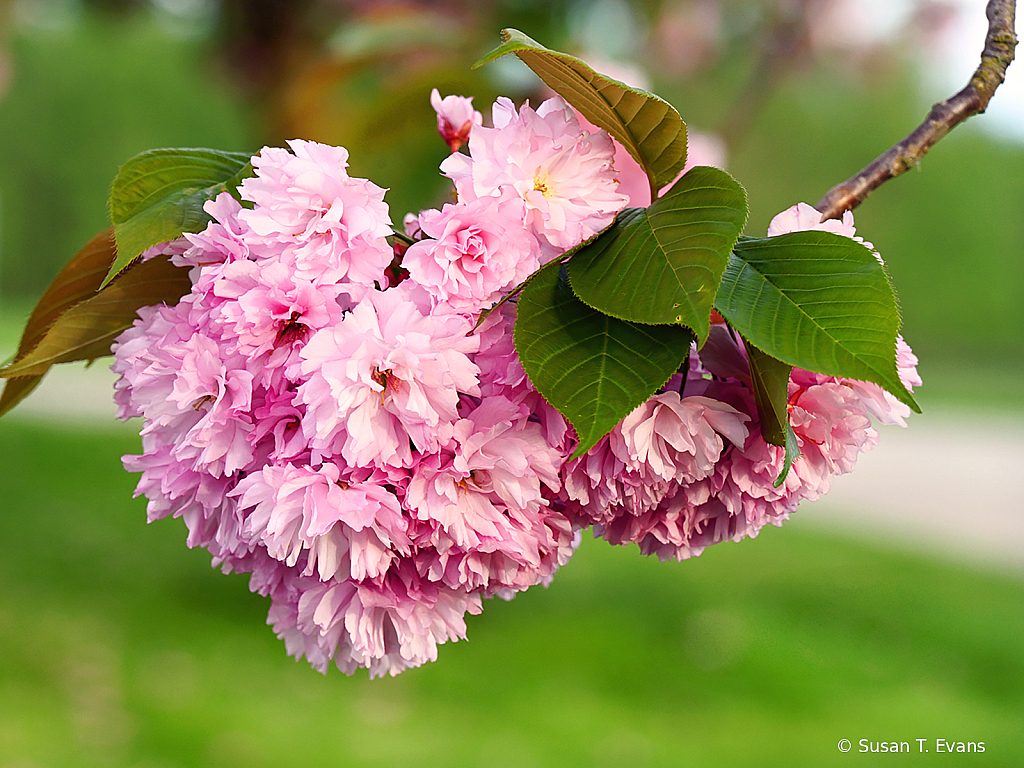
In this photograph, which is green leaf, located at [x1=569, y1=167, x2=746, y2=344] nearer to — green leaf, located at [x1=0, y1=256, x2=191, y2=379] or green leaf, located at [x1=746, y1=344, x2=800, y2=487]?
green leaf, located at [x1=746, y1=344, x2=800, y2=487]

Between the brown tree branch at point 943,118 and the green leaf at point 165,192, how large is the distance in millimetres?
395

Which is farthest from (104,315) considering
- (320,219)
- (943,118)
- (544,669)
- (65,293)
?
(544,669)

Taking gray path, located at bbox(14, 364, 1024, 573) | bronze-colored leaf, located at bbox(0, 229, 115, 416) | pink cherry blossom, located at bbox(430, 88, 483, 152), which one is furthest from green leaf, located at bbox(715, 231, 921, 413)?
gray path, located at bbox(14, 364, 1024, 573)

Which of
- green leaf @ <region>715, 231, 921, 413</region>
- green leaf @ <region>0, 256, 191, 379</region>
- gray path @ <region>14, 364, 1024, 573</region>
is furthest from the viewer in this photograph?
gray path @ <region>14, 364, 1024, 573</region>

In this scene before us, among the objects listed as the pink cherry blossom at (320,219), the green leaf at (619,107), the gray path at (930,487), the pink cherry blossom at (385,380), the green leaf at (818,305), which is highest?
the gray path at (930,487)

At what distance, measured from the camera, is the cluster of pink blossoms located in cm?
48

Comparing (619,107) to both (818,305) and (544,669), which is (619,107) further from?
(544,669)

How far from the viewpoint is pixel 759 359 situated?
0.49 meters

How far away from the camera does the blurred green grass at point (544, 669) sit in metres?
2.86

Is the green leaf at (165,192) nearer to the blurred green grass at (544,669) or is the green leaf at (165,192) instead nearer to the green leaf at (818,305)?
the green leaf at (818,305)

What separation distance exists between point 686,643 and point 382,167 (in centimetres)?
247

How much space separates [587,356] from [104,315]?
0.33 metres

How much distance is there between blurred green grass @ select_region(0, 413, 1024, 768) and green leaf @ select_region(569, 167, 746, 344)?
253 centimetres

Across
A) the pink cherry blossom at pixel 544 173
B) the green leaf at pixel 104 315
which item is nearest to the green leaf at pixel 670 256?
the pink cherry blossom at pixel 544 173
